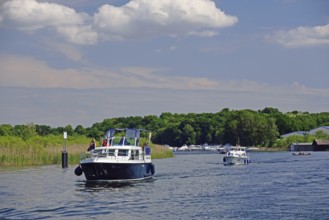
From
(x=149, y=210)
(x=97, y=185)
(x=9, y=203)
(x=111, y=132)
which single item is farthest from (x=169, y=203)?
(x=111, y=132)

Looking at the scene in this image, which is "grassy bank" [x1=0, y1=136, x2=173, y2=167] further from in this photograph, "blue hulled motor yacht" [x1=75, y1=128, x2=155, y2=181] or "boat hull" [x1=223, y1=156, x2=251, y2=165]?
"boat hull" [x1=223, y1=156, x2=251, y2=165]

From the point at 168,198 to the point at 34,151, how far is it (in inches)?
1682

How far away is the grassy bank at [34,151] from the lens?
78375mm

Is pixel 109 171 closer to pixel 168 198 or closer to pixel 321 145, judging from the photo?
pixel 168 198

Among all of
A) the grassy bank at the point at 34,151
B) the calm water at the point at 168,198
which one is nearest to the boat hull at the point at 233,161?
the grassy bank at the point at 34,151

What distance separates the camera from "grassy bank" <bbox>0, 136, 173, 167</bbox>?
3086 inches

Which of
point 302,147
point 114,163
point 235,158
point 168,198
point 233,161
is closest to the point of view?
point 168,198

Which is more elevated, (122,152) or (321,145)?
(321,145)

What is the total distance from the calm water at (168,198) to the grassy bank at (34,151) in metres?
15.2

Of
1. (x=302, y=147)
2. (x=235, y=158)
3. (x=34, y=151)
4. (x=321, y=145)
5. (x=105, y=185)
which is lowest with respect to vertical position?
(x=105, y=185)

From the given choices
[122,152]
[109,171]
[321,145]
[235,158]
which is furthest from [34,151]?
[321,145]

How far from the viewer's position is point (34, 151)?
83375 millimetres

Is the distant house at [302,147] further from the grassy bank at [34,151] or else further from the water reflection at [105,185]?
the water reflection at [105,185]

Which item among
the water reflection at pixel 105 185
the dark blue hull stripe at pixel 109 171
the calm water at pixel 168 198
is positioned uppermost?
the dark blue hull stripe at pixel 109 171
